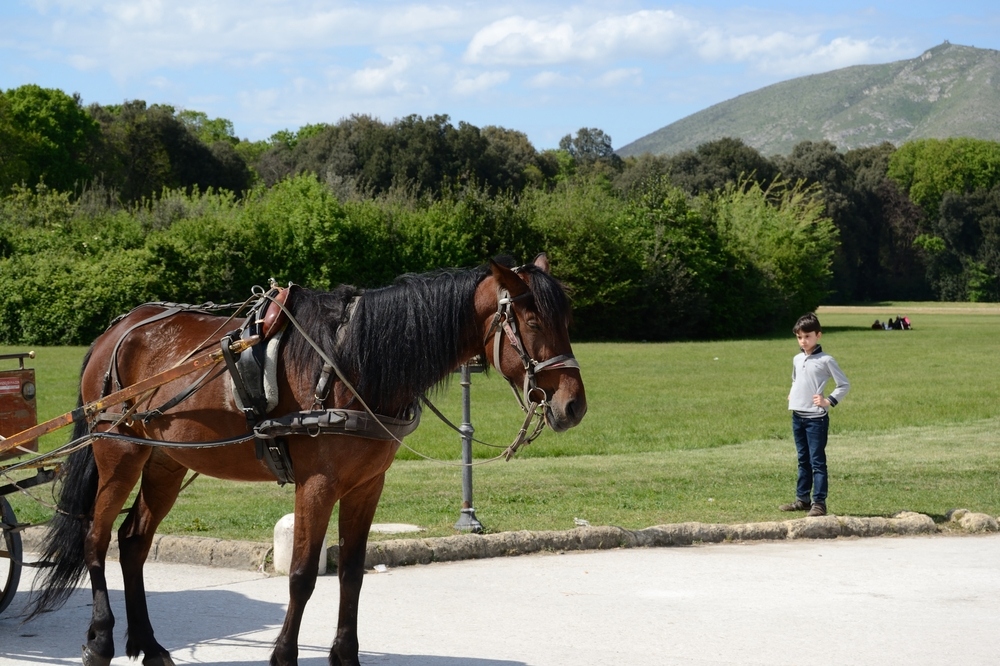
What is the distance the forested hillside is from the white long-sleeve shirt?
6076 mm

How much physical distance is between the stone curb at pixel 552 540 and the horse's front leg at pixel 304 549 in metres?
2.93

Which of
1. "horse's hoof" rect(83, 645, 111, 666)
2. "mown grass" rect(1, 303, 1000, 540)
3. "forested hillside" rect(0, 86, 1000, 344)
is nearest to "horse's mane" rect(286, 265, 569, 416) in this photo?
"mown grass" rect(1, 303, 1000, 540)

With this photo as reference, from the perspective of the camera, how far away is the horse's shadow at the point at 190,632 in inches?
242

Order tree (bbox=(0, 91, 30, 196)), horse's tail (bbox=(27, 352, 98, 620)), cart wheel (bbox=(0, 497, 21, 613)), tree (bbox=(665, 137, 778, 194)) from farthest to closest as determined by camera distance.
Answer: tree (bbox=(665, 137, 778, 194))
tree (bbox=(0, 91, 30, 196))
cart wheel (bbox=(0, 497, 21, 613))
horse's tail (bbox=(27, 352, 98, 620))

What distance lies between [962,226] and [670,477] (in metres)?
91.5

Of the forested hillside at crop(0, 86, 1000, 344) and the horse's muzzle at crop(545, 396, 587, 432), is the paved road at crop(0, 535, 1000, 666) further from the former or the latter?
the forested hillside at crop(0, 86, 1000, 344)

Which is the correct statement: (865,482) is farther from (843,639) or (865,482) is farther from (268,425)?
(268,425)

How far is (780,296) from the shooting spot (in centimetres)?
5544

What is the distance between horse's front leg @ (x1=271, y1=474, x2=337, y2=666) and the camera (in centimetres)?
529

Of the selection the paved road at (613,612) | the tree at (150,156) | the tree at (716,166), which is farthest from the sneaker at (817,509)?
the tree at (716,166)

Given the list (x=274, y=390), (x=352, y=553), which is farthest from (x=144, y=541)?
(x=274, y=390)

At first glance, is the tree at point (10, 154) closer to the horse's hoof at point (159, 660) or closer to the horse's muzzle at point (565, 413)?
the horse's hoof at point (159, 660)

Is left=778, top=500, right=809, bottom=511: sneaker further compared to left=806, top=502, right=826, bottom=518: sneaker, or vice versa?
left=778, top=500, right=809, bottom=511: sneaker

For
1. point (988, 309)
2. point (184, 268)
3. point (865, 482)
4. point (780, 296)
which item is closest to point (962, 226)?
point (988, 309)
